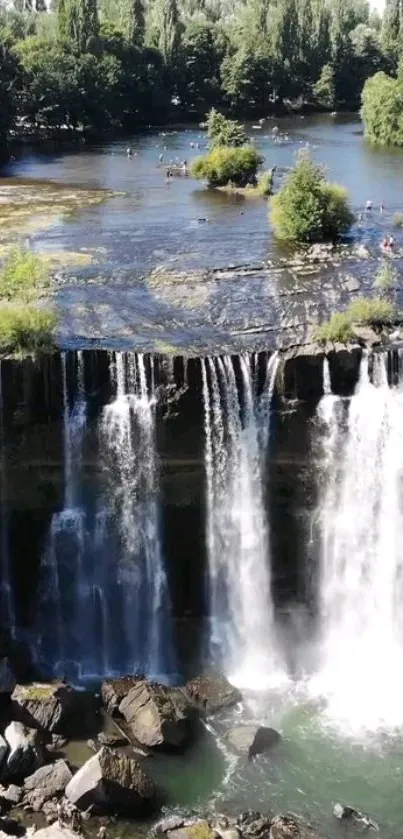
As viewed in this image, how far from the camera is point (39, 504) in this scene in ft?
85.7

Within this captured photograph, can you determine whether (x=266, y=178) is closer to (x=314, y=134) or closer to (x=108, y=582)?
(x=108, y=582)

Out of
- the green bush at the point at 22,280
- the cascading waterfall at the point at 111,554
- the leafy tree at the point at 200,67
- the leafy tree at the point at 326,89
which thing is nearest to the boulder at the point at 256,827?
the cascading waterfall at the point at 111,554

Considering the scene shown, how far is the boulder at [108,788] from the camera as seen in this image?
20688mm

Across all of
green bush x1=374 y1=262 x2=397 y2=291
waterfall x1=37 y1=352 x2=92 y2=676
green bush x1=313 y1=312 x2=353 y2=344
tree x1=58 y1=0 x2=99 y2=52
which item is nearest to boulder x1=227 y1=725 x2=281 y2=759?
waterfall x1=37 y1=352 x2=92 y2=676

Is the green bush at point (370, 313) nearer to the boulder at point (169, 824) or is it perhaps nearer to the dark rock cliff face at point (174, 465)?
the dark rock cliff face at point (174, 465)

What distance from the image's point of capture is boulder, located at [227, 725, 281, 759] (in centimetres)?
2264

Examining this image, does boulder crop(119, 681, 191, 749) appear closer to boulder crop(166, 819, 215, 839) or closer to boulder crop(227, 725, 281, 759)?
boulder crop(227, 725, 281, 759)

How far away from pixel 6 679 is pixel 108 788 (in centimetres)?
495

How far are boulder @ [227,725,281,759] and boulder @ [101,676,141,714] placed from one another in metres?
3.11

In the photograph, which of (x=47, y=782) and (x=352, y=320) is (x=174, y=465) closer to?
(x=352, y=320)

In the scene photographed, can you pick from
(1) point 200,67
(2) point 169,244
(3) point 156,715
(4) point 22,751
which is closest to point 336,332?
(3) point 156,715

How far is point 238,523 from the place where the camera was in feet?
88.0

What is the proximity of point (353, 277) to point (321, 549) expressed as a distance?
A: 45.2ft

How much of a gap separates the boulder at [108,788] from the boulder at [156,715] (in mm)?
1698
